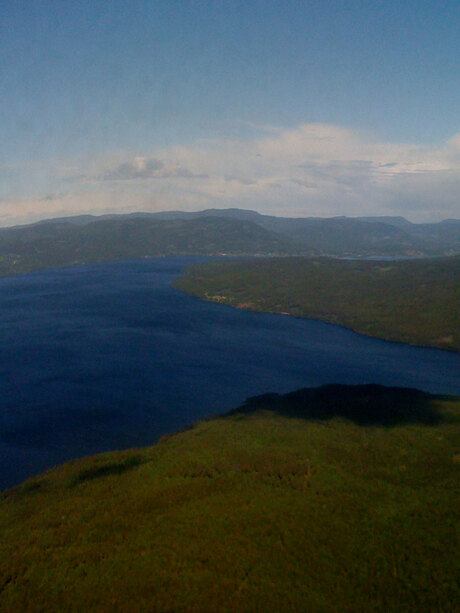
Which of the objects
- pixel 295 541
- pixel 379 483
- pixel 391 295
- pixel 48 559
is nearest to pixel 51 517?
pixel 48 559

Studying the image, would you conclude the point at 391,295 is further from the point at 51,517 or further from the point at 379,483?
the point at 51,517

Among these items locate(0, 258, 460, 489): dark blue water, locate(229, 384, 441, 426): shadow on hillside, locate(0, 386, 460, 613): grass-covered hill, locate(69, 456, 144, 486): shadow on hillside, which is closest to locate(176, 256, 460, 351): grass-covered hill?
locate(0, 258, 460, 489): dark blue water

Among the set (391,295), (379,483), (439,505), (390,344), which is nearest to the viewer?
(439,505)

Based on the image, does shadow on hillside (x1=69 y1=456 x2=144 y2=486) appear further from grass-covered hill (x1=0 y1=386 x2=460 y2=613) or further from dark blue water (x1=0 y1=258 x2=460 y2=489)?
dark blue water (x1=0 y1=258 x2=460 y2=489)

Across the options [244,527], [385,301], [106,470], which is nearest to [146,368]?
[106,470]

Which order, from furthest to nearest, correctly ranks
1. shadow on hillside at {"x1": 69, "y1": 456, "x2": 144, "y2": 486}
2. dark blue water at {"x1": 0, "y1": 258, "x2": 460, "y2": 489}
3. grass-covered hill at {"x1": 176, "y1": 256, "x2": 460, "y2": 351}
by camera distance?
1. grass-covered hill at {"x1": 176, "y1": 256, "x2": 460, "y2": 351}
2. dark blue water at {"x1": 0, "y1": 258, "x2": 460, "y2": 489}
3. shadow on hillside at {"x1": 69, "y1": 456, "x2": 144, "y2": 486}

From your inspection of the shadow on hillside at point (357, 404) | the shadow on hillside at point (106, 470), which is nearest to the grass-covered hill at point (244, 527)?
the shadow on hillside at point (106, 470)

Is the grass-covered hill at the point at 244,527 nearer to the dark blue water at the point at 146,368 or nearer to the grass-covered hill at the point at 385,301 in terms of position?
the dark blue water at the point at 146,368
